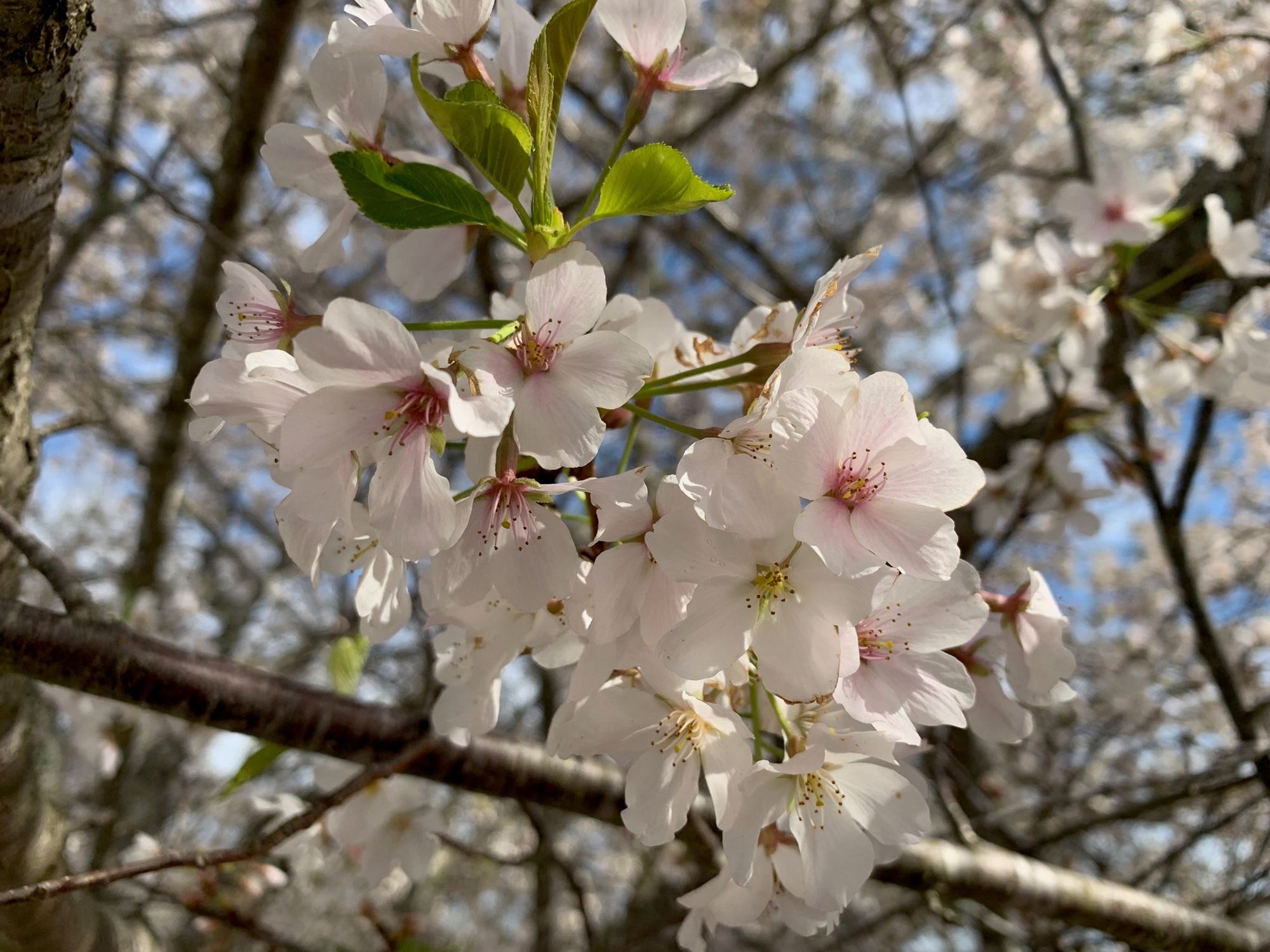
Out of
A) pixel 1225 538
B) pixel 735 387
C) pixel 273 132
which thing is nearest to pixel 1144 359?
pixel 735 387

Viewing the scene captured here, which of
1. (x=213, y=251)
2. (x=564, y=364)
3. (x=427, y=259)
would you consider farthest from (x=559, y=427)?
(x=213, y=251)

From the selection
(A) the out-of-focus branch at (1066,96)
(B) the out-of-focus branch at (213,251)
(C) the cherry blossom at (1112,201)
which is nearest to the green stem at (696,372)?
(B) the out-of-focus branch at (213,251)

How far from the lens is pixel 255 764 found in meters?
1.17

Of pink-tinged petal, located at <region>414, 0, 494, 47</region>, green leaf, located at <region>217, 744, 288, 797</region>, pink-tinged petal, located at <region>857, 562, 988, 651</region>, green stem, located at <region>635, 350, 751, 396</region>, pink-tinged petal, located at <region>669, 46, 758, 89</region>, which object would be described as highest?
pink-tinged petal, located at <region>414, 0, 494, 47</region>

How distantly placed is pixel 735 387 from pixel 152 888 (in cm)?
137

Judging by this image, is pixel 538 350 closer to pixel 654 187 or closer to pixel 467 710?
pixel 654 187

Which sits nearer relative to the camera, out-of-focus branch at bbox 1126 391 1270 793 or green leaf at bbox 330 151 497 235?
green leaf at bbox 330 151 497 235

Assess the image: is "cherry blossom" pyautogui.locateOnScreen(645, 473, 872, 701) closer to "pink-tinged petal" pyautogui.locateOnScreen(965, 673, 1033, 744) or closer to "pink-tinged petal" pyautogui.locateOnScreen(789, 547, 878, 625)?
"pink-tinged petal" pyautogui.locateOnScreen(789, 547, 878, 625)

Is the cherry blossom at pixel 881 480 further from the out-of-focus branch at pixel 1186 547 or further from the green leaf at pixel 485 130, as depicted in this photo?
the out-of-focus branch at pixel 1186 547

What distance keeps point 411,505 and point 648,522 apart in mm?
232

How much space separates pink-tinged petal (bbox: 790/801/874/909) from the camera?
89 cm

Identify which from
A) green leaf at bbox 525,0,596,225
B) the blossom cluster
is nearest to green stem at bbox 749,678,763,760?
the blossom cluster

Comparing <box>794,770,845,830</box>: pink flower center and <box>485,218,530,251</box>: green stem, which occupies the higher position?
<box>485,218,530,251</box>: green stem

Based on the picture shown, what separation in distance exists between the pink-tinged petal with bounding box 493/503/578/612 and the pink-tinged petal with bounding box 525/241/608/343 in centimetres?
17
